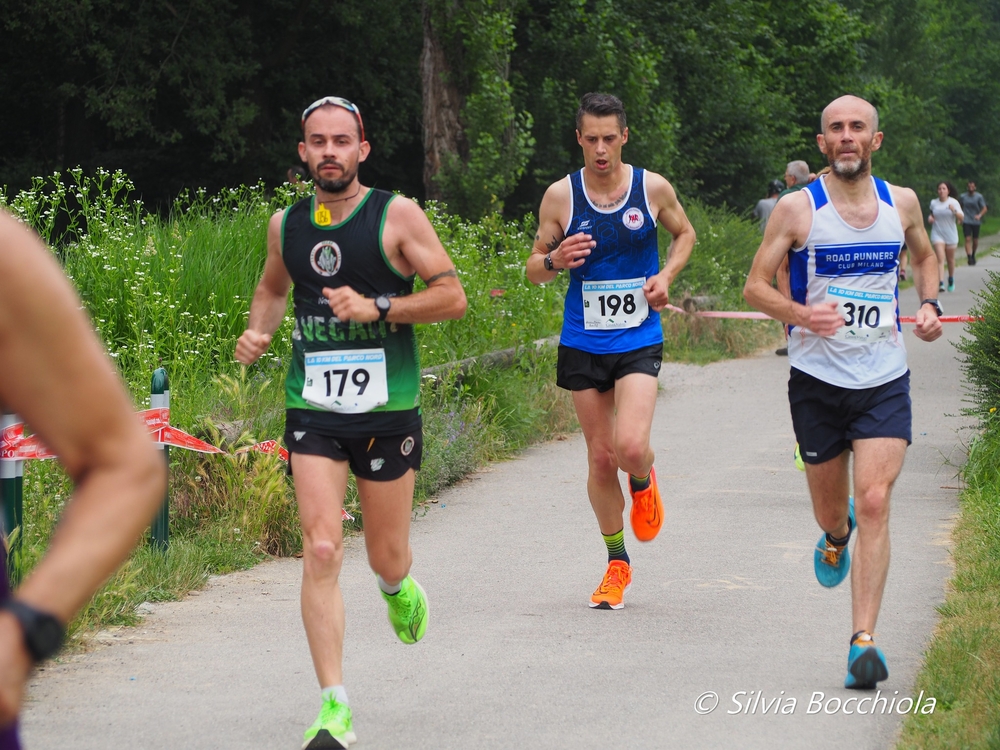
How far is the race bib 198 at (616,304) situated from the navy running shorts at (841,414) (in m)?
1.02

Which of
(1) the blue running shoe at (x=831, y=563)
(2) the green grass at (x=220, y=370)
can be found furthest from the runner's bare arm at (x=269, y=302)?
(1) the blue running shoe at (x=831, y=563)

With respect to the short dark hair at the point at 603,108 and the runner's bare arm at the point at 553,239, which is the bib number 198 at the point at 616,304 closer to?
the runner's bare arm at the point at 553,239

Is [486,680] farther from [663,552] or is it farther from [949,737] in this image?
[663,552]

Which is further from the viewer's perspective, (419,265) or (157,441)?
(157,441)

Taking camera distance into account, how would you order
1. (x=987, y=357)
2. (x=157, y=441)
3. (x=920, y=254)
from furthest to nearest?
(x=987, y=357) → (x=157, y=441) → (x=920, y=254)

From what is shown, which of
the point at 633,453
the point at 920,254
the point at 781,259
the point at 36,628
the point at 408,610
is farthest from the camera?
the point at 633,453

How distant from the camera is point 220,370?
8289 mm

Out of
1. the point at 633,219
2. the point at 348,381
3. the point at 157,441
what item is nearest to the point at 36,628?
the point at 348,381

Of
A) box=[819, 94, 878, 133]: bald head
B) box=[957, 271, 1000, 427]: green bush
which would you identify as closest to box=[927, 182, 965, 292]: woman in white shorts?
box=[957, 271, 1000, 427]: green bush

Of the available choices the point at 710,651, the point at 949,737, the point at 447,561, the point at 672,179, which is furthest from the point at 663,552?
the point at 672,179

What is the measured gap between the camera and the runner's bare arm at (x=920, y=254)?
521 cm

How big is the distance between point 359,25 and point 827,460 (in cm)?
2305

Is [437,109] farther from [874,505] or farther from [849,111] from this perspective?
[874,505]

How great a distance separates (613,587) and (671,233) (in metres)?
1.70
